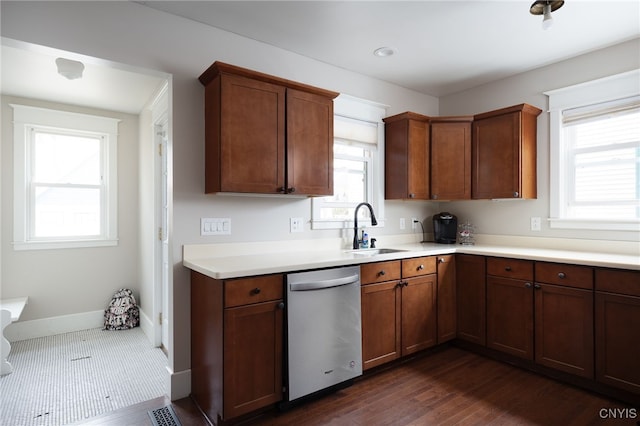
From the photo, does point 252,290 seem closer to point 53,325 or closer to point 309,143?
point 309,143

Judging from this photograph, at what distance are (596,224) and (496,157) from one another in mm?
955

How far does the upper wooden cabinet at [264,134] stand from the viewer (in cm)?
222

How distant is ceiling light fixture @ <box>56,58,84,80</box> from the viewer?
2.56m

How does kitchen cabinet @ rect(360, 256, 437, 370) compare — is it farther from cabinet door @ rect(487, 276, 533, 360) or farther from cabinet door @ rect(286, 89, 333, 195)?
cabinet door @ rect(286, 89, 333, 195)

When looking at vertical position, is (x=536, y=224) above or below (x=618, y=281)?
above

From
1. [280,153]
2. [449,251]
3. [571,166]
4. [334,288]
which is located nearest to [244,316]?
[334,288]

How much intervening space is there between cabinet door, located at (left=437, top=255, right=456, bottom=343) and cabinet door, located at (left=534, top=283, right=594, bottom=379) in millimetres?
672

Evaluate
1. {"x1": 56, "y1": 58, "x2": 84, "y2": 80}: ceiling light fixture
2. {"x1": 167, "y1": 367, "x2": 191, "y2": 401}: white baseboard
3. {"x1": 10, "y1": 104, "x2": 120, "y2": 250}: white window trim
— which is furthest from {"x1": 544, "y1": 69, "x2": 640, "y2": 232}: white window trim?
{"x1": 10, "y1": 104, "x2": 120, "y2": 250}: white window trim

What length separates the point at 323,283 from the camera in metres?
2.21

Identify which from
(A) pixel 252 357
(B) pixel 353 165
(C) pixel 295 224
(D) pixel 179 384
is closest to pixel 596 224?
(B) pixel 353 165

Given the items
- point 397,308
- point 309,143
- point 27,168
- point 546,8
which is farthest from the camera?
point 27,168

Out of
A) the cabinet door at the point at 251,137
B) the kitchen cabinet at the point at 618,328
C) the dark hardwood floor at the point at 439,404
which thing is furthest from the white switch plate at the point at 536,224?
the cabinet door at the point at 251,137

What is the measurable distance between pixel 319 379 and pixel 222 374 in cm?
65

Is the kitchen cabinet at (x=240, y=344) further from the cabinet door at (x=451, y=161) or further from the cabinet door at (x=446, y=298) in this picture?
the cabinet door at (x=451, y=161)
